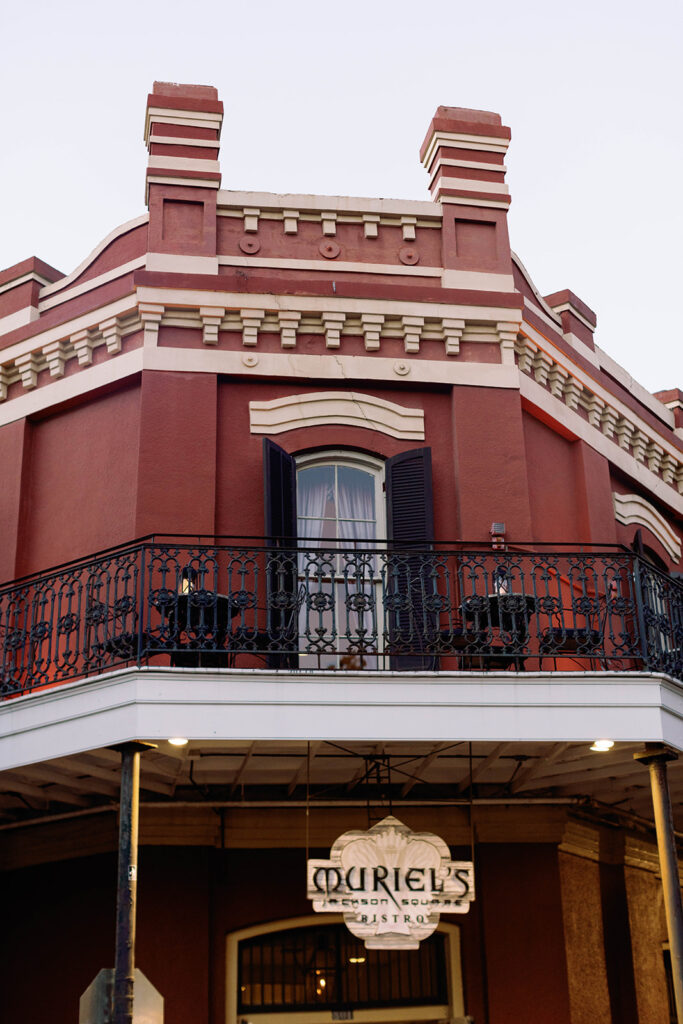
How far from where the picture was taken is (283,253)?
40.3 feet

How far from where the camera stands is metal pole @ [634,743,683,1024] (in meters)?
8.59

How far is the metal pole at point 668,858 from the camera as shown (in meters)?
8.59

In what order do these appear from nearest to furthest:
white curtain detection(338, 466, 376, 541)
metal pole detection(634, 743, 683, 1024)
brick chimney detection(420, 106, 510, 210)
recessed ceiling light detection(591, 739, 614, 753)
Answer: metal pole detection(634, 743, 683, 1024), recessed ceiling light detection(591, 739, 614, 753), white curtain detection(338, 466, 376, 541), brick chimney detection(420, 106, 510, 210)

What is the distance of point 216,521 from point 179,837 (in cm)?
289

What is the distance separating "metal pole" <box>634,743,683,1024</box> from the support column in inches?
146

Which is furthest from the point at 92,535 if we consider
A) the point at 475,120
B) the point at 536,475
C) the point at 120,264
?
the point at 475,120

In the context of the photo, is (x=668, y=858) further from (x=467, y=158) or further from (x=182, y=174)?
(x=182, y=174)

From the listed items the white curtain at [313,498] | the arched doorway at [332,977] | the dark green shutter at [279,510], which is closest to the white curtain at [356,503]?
the white curtain at [313,498]

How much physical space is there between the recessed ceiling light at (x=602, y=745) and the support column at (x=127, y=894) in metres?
3.46

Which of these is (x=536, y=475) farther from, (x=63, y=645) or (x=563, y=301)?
(x=63, y=645)

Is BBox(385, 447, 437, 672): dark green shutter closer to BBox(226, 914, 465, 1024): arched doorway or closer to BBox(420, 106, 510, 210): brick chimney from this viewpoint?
BBox(226, 914, 465, 1024): arched doorway

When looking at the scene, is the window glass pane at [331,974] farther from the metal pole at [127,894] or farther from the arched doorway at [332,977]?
the metal pole at [127,894]

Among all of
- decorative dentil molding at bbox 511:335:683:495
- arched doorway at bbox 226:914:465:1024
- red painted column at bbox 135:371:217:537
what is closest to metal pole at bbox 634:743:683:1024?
arched doorway at bbox 226:914:465:1024

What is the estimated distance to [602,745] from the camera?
369 inches
